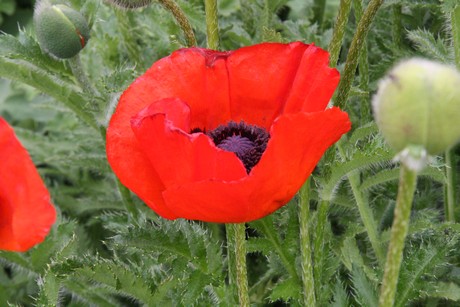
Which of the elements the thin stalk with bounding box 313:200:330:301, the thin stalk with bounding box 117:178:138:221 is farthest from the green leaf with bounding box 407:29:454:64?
the thin stalk with bounding box 117:178:138:221

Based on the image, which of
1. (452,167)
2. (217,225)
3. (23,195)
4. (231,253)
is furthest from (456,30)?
(23,195)

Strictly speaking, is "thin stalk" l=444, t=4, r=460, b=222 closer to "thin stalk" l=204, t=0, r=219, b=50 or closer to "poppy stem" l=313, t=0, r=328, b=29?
"thin stalk" l=204, t=0, r=219, b=50

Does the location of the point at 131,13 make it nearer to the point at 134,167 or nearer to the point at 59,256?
the point at 59,256

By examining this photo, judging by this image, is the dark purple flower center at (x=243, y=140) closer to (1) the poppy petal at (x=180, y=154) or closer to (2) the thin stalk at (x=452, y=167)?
(1) the poppy petal at (x=180, y=154)

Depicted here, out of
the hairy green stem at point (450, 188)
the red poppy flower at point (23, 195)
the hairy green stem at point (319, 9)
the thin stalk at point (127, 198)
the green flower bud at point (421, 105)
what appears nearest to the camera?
the green flower bud at point (421, 105)

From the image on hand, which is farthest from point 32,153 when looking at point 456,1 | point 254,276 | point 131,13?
point 456,1

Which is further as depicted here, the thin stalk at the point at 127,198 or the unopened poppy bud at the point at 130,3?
the thin stalk at the point at 127,198

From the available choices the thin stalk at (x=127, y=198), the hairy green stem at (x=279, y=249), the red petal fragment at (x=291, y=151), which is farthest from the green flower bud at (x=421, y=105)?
the thin stalk at (x=127, y=198)

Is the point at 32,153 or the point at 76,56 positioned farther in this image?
the point at 32,153
